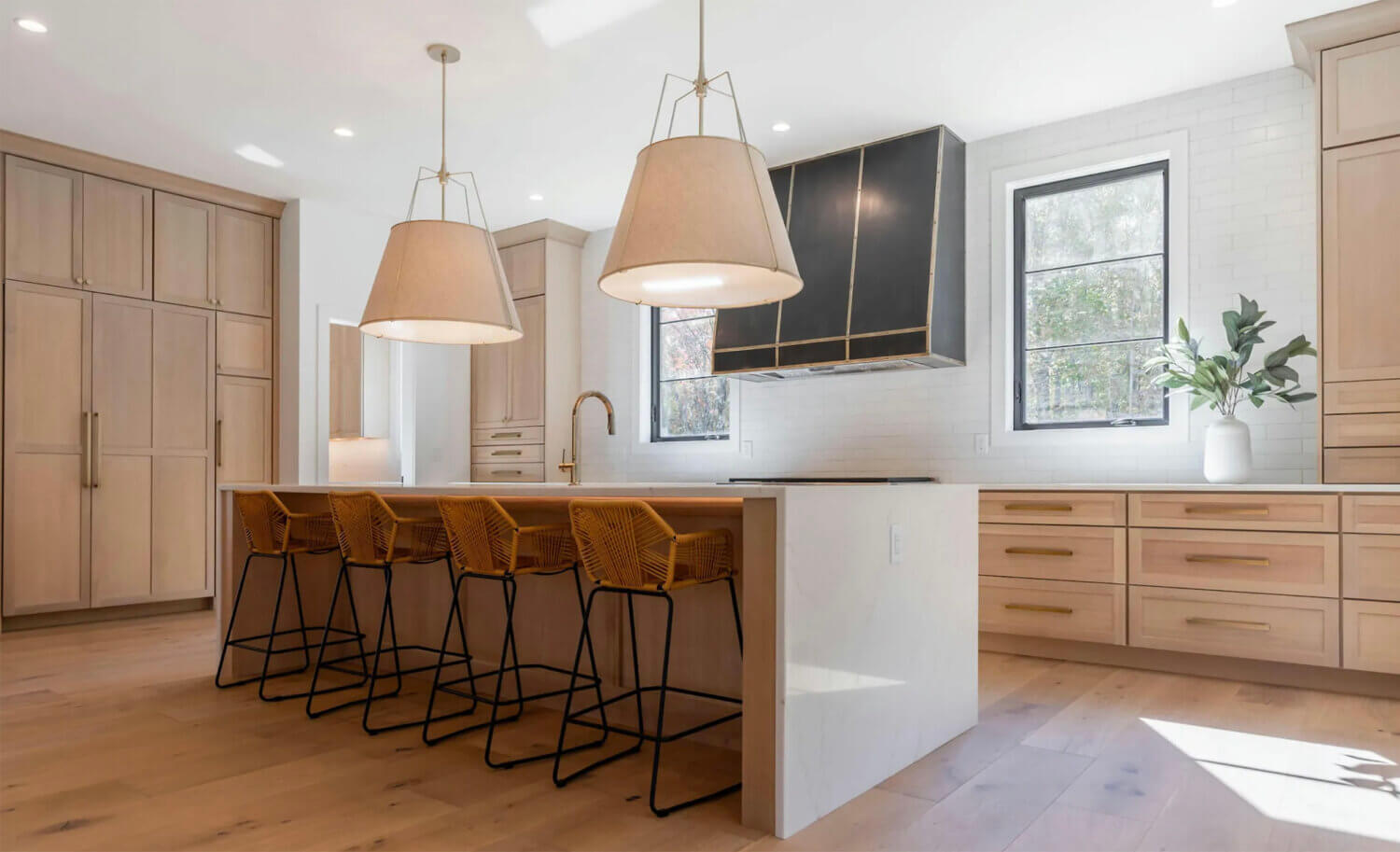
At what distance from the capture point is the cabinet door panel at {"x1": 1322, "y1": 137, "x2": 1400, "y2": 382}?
11.9 feet

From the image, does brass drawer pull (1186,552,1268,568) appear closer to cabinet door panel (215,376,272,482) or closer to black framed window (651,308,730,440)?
black framed window (651,308,730,440)

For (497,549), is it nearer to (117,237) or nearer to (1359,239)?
(1359,239)

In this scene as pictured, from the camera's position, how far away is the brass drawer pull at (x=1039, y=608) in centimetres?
409

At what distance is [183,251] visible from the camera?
5.78 m

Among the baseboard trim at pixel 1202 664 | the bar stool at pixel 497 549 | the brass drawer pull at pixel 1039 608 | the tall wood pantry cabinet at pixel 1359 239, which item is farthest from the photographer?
the brass drawer pull at pixel 1039 608

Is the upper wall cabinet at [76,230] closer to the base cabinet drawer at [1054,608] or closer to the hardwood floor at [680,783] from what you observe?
the hardwood floor at [680,783]

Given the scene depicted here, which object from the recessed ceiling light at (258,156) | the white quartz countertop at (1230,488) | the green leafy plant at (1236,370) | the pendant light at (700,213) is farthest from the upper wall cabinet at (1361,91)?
the recessed ceiling light at (258,156)

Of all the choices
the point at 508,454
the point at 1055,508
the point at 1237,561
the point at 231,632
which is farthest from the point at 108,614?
the point at 1237,561

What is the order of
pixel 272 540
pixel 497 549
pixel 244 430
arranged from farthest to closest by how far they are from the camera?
pixel 244 430, pixel 272 540, pixel 497 549

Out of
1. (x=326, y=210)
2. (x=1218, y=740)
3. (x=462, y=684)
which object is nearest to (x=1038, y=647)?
(x=1218, y=740)

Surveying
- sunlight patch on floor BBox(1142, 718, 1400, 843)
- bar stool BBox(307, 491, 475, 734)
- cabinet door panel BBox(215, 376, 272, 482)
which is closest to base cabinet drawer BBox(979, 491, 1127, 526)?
sunlight patch on floor BBox(1142, 718, 1400, 843)

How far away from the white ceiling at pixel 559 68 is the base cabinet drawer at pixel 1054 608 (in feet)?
7.79

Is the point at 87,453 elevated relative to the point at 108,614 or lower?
elevated

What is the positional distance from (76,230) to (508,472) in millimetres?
3069
